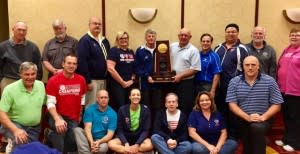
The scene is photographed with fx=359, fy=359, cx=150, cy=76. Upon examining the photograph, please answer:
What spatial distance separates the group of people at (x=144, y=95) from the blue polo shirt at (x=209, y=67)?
0.01m

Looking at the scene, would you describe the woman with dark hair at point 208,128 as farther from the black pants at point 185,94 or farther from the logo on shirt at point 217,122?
the black pants at point 185,94

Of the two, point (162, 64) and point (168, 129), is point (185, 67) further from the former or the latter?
point (168, 129)

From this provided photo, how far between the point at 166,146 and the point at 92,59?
1.26 metres

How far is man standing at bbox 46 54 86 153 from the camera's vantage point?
3.47 metres

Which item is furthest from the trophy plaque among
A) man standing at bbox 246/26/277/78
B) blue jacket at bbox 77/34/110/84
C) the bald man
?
the bald man

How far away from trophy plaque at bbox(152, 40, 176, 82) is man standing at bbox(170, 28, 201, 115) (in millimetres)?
60

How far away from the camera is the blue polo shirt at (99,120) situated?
3.69 meters

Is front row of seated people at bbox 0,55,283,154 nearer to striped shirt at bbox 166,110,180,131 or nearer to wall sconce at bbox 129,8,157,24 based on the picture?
striped shirt at bbox 166,110,180,131

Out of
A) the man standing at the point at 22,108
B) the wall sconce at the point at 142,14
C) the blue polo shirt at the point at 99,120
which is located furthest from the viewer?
the wall sconce at the point at 142,14

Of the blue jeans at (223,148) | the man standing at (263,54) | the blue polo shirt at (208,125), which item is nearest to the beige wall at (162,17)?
the man standing at (263,54)

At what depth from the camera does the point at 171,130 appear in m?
3.71

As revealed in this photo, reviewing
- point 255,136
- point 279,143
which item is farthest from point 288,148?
point 255,136

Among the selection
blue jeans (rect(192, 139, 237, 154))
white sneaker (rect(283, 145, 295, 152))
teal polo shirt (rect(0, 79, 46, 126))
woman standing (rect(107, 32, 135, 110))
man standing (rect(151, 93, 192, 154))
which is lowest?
white sneaker (rect(283, 145, 295, 152))

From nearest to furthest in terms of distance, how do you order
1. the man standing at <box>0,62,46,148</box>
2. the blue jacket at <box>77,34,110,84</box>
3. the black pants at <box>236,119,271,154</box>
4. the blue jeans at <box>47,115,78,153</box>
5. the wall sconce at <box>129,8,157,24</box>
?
the man standing at <box>0,62,46,148</box> → the black pants at <box>236,119,271,154</box> → the blue jeans at <box>47,115,78,153</box> → the blue jacket at <box>77,34,110,84</box> → the wall sconce at <box>129,8,157,24</box>
